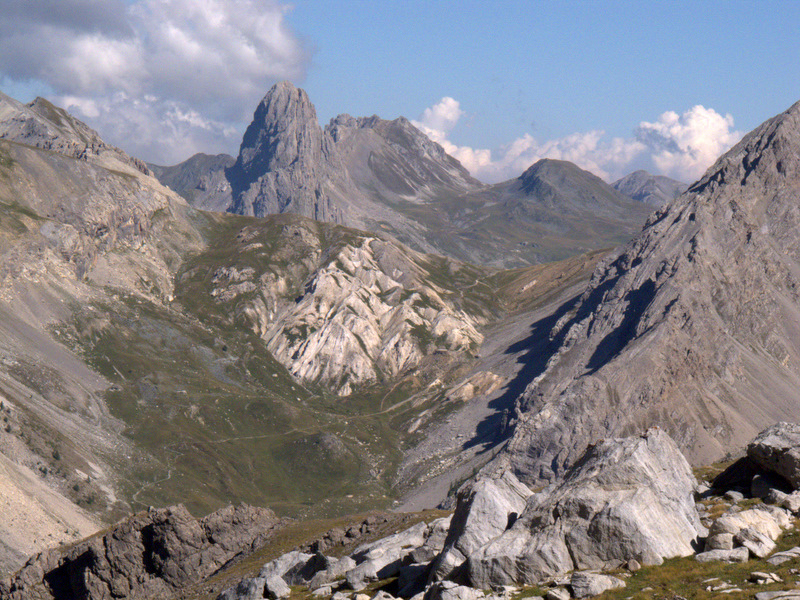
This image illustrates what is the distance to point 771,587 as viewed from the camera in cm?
3853

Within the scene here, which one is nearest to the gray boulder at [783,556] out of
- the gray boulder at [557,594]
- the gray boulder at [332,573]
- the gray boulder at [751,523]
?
the gray boulder at [751,523]

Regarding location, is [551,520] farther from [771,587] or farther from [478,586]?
[771,587]

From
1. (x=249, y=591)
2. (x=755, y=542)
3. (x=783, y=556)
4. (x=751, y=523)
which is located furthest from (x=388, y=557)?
(x=783, y=556)

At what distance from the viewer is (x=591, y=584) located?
42438 mm

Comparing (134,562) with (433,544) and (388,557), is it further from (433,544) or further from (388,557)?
(433,544)

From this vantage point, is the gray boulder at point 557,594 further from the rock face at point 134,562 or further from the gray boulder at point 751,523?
the rock face at point 134,562

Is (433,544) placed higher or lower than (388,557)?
higher

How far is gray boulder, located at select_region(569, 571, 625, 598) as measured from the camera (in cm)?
4228

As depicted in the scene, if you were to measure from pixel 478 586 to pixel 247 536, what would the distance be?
77935 mm

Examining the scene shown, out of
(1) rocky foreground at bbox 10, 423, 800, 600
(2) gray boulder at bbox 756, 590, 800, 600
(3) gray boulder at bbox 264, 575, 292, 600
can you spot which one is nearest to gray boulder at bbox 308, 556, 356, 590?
(1) rocky foreground at bbox 10, 423, 800, 600

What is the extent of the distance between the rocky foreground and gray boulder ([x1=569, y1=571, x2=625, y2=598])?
6cm

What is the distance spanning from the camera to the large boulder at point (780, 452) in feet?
182

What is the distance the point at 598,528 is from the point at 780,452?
18709 mm

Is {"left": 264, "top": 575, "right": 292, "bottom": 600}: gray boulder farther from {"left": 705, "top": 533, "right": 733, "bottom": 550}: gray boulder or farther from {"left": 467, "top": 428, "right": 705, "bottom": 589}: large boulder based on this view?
{"left": 705, "top": 533, "right": 733, "bottom": 550}: gray boulder
